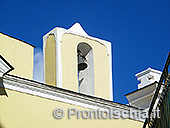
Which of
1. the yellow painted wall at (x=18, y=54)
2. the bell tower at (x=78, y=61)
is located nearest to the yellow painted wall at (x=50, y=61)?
the bell tower at (x=78, y=61)

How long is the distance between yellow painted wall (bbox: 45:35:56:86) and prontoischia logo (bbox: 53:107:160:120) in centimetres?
96

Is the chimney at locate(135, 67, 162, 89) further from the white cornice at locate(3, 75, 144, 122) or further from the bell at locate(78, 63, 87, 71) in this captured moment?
the bell at locate(78, 63, 87, 71)

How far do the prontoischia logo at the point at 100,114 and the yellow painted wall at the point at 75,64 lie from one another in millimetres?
609

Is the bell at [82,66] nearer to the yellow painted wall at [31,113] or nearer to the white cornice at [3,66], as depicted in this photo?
the yellow painted wall at [31,113]

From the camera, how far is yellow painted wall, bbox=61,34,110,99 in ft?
37.4

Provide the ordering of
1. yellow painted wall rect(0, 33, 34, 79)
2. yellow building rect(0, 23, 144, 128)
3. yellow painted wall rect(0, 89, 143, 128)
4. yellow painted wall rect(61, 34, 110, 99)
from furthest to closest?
1. yellow painted wall rect(61, 34, 110, 99)
2. yellow painted wall rect(0, 33, 34, 79)
3. yellow building rect(0, 23, 144, 128)
4. yellow painted wall rect(0, 89, 143, 128)

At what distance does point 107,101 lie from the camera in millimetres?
11203

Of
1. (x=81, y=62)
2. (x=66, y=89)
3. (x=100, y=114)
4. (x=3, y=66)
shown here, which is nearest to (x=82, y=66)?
(x=81, y=62)

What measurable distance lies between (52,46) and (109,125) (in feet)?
7.71

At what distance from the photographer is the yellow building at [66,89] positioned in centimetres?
991

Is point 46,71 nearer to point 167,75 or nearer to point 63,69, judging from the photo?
point 63,69

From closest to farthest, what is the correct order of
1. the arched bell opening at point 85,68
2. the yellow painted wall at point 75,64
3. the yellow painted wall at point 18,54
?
the yellow painted wall at point 18,54 < the yellow painted wall at point 75,64 < the arched bell opening at point 85,68

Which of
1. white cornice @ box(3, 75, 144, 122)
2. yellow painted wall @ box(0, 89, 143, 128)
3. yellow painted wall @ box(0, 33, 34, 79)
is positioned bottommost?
yellow painted wall @ box(0, 89, 143, 128)

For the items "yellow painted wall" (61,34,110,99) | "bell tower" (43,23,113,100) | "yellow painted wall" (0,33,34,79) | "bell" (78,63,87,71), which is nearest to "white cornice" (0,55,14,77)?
"yellow painted wall" (0,33,34,79)
